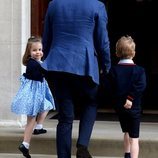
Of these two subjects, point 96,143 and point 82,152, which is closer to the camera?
point 82,152

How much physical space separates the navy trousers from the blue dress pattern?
0.90m

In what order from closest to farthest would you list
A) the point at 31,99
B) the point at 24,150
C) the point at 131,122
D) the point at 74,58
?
the point at 74,58, the point at 131,122, the point at 24,150, the point at 31,99

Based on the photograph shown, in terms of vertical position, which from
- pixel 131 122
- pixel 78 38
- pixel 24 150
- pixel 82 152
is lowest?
pixel 24 150

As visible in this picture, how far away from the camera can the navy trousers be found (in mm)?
5254

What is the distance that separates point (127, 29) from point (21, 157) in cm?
540

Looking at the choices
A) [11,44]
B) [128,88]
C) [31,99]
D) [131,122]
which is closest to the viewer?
[128,88]

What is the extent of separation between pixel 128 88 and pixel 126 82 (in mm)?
63

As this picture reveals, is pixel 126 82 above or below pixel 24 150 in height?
above

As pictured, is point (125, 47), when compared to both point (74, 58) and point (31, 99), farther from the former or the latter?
point (31, 99)

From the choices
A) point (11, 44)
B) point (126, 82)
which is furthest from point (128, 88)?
point (11, 44)

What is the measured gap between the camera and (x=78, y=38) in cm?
527

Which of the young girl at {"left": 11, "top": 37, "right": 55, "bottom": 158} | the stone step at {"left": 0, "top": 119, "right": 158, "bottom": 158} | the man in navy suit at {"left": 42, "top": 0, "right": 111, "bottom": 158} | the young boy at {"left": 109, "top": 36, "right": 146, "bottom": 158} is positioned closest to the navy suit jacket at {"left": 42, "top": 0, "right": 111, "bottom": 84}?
the man in navy suit at {"left": 42, "top": 0, "right": 111, "bottom": 158}

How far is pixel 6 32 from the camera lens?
716 centimetres

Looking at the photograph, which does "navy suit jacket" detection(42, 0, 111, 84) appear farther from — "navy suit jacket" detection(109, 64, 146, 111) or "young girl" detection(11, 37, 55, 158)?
"young girl" detection(11, 37, 55, 158)
